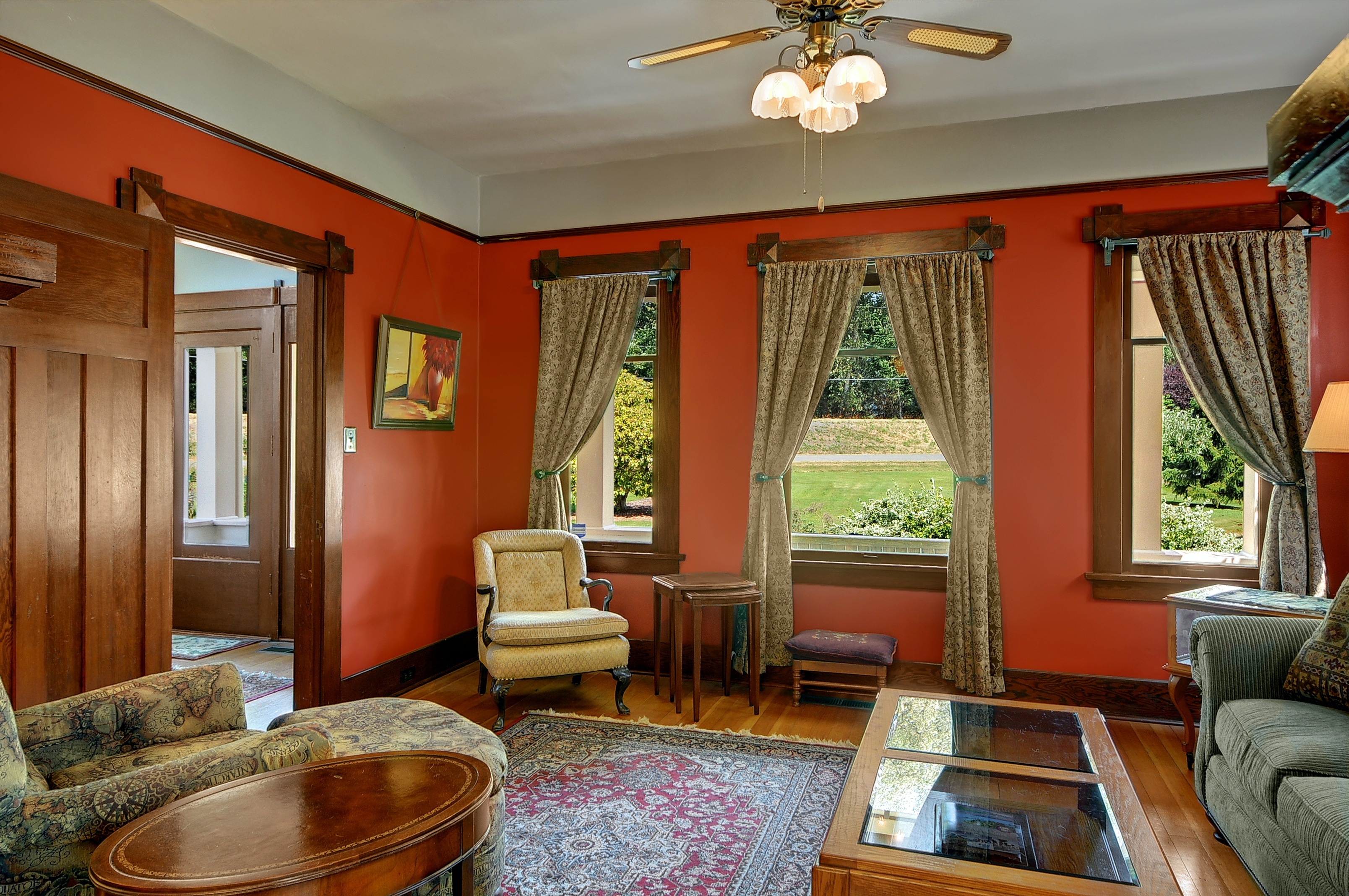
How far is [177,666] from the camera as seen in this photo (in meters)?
5.28

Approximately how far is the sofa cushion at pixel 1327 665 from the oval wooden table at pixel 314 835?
8.64ft

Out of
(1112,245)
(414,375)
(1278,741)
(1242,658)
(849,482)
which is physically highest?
(1112,245)

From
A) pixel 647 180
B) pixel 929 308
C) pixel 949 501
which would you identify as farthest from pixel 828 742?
pixel 647 180

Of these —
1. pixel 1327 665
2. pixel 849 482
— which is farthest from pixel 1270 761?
pixel 849 482

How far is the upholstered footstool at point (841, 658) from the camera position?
4.39m

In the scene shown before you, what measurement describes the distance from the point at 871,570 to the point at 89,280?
12.7ft

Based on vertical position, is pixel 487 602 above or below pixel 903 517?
below

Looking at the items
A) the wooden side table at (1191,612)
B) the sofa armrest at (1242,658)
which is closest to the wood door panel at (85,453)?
the sofa armrest at (1242,658)

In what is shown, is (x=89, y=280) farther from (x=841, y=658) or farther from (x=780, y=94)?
(x=841, y=658)

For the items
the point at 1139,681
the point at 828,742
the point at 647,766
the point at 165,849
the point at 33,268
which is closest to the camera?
the point at 165,849

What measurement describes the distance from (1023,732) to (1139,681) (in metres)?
1.87

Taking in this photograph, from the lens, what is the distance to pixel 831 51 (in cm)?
280

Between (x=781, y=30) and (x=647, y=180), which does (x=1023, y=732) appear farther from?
(x=647, y=180)

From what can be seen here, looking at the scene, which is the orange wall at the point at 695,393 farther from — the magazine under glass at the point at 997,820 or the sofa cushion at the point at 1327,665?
the magazine under glass at the point at 997,820
